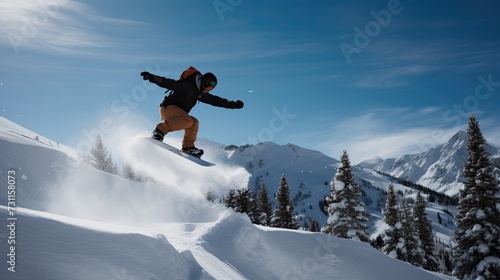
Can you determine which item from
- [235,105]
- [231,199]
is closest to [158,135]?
[235,105]

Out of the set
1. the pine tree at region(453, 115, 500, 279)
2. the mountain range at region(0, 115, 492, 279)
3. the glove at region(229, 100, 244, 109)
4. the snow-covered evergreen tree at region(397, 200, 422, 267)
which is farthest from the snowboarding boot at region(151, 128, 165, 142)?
the snow-covered evergreen tree at region(397, 200, 422, 267)

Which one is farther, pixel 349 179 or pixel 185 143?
pixel 349 179

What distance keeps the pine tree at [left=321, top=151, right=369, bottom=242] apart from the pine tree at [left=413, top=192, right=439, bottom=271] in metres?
8.97

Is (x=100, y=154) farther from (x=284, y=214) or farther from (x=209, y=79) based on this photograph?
(x=209, y=79)

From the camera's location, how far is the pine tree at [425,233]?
92.7ft

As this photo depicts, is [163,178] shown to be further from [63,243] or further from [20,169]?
[63,243]

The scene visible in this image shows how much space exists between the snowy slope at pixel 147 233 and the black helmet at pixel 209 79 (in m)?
3.13

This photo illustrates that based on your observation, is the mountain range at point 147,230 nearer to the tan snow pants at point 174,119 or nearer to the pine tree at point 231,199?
the tan snow pants at point 174,119

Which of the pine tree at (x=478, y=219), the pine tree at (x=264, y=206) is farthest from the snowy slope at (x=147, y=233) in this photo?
the pine tree at (x=264, y=206)

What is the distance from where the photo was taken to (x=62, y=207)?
995cm

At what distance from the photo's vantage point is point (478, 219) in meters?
18.3

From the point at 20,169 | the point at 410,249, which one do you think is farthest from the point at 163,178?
the point at 410,249

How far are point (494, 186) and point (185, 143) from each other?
58.3 ft

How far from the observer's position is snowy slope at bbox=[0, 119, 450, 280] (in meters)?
4.60
